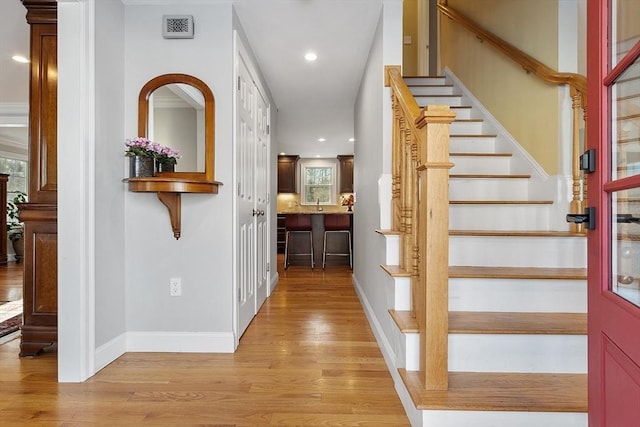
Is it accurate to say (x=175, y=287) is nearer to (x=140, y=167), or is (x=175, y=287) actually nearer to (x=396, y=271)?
(x=140, y=167)

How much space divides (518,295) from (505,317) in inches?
6.4

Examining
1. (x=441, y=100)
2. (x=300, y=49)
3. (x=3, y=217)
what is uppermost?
(x=300, y=49)

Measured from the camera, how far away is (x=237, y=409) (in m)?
1.76

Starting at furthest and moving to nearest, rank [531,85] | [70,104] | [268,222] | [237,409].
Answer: [268,222] → [531,85] → [70,104] → [237,409]

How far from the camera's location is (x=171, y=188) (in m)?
2.26

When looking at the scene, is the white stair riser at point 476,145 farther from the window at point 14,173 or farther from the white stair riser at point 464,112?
the window at point 14,173

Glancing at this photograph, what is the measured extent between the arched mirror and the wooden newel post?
5.02ft

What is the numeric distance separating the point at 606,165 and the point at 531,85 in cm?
197

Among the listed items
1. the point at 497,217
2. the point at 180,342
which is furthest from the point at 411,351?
the point at 180,342

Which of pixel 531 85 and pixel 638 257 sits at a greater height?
pixel 531 85

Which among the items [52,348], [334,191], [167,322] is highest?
[334,191]

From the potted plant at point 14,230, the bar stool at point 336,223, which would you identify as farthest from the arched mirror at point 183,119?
the potted plant at point 14,230

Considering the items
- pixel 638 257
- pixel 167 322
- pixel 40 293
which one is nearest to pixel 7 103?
pixel 40 293

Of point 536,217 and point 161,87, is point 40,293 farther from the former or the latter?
point 536,217
